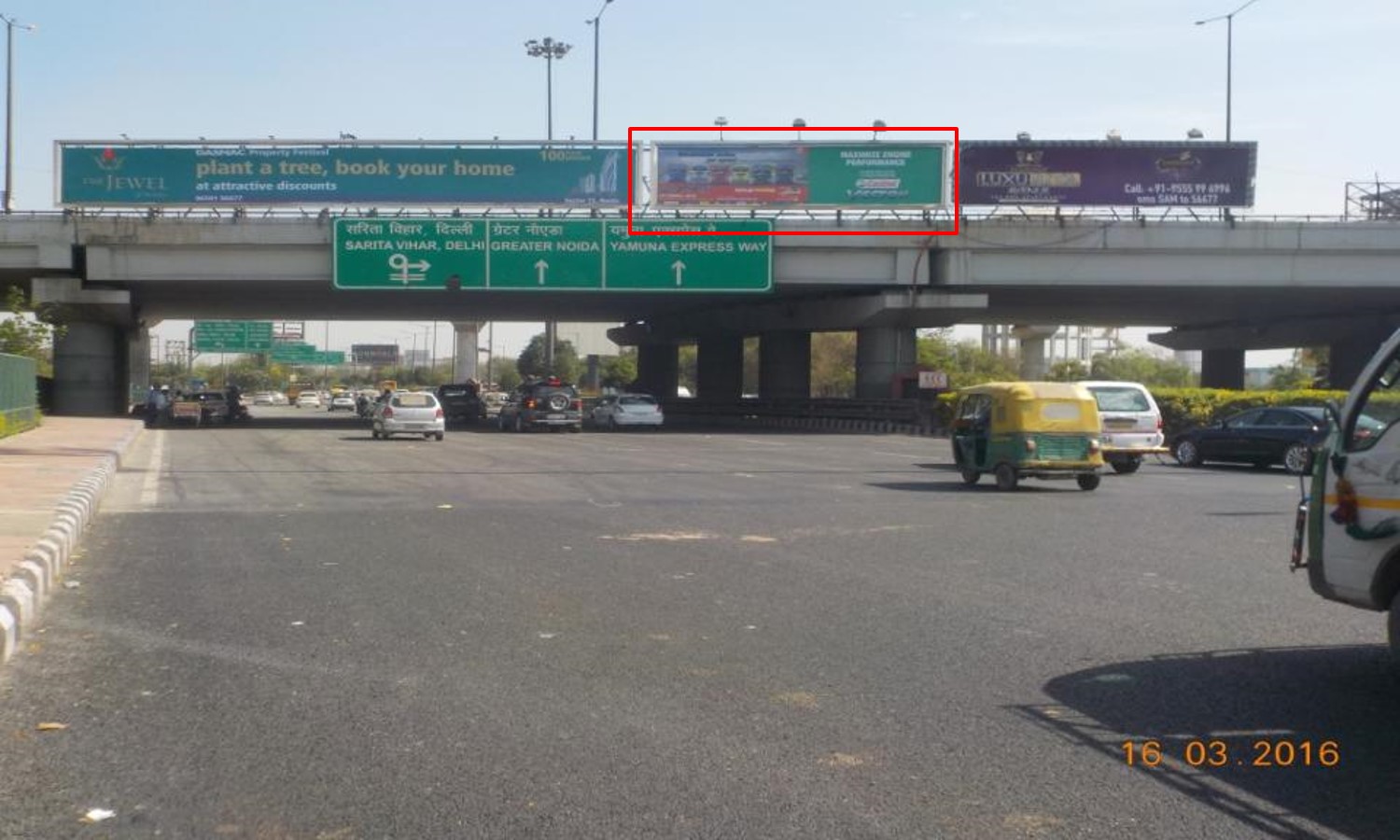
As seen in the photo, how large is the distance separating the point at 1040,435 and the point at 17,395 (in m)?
23.6

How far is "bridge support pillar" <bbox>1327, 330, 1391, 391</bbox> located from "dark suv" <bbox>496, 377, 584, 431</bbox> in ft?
85.6

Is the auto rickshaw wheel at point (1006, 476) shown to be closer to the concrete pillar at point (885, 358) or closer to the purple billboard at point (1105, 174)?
the purple billboard at point (1105, 174)

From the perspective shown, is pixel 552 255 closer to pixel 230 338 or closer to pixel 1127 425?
pixel 1127 425

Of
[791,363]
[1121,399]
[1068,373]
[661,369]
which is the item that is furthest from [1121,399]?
[1068,373]

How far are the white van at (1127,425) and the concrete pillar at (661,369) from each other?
4063cm

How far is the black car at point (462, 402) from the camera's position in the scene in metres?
54.9

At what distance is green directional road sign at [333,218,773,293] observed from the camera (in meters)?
42.0

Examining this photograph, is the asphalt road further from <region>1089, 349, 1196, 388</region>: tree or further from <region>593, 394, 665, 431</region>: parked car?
<region>1089, 349, 1196, 388</region>: tree

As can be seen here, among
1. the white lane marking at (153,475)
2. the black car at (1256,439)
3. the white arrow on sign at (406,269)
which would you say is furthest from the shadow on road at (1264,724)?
the white arrow on sign at (406,269)

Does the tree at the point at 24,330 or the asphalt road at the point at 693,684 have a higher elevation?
the tree at the point at 24,330

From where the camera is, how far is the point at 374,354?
16775 cm

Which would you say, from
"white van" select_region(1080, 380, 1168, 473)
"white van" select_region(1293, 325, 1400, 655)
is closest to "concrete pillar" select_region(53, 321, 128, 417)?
"white van" select_region(1080, 380, 1168, 473)

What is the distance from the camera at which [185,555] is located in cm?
1340

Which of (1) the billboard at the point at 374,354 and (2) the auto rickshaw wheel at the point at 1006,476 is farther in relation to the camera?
(1) the billboard at the point at 374,354
